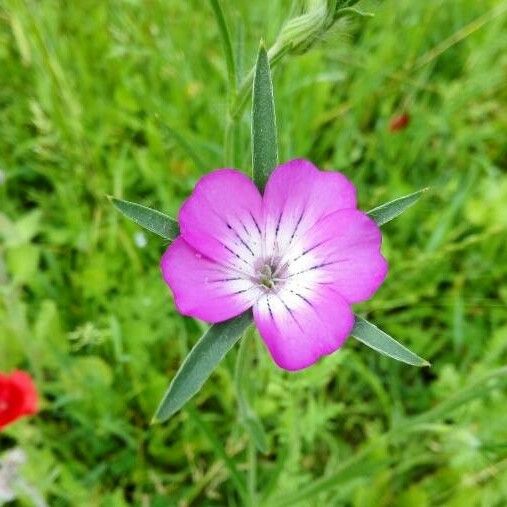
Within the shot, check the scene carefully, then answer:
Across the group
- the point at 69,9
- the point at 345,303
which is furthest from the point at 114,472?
the point at 69,9

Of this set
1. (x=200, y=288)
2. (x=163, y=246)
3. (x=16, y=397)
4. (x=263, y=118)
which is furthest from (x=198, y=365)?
(x=163, y=246)

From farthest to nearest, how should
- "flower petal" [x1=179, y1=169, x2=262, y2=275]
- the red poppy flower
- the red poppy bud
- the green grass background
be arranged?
1. the red poppy bud
2. the green grass background
3. the red poppy flower
4. "flower petal" [x1=179, y1=169, x2=262, y2=275]

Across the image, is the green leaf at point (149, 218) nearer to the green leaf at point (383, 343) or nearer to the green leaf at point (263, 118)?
the green leaf at point (263, 118)

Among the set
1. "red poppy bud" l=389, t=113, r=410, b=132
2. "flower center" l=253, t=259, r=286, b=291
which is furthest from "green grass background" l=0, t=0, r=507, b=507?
"flower center" l=253, t=259, r=286, b=291

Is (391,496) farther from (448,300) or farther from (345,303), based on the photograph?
(345,303)

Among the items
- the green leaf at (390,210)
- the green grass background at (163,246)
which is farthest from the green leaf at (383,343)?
the green grass background at (163,246)

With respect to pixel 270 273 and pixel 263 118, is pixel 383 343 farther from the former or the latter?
pixel 263 118

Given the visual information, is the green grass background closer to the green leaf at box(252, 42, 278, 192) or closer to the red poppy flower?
the red poppy flower
